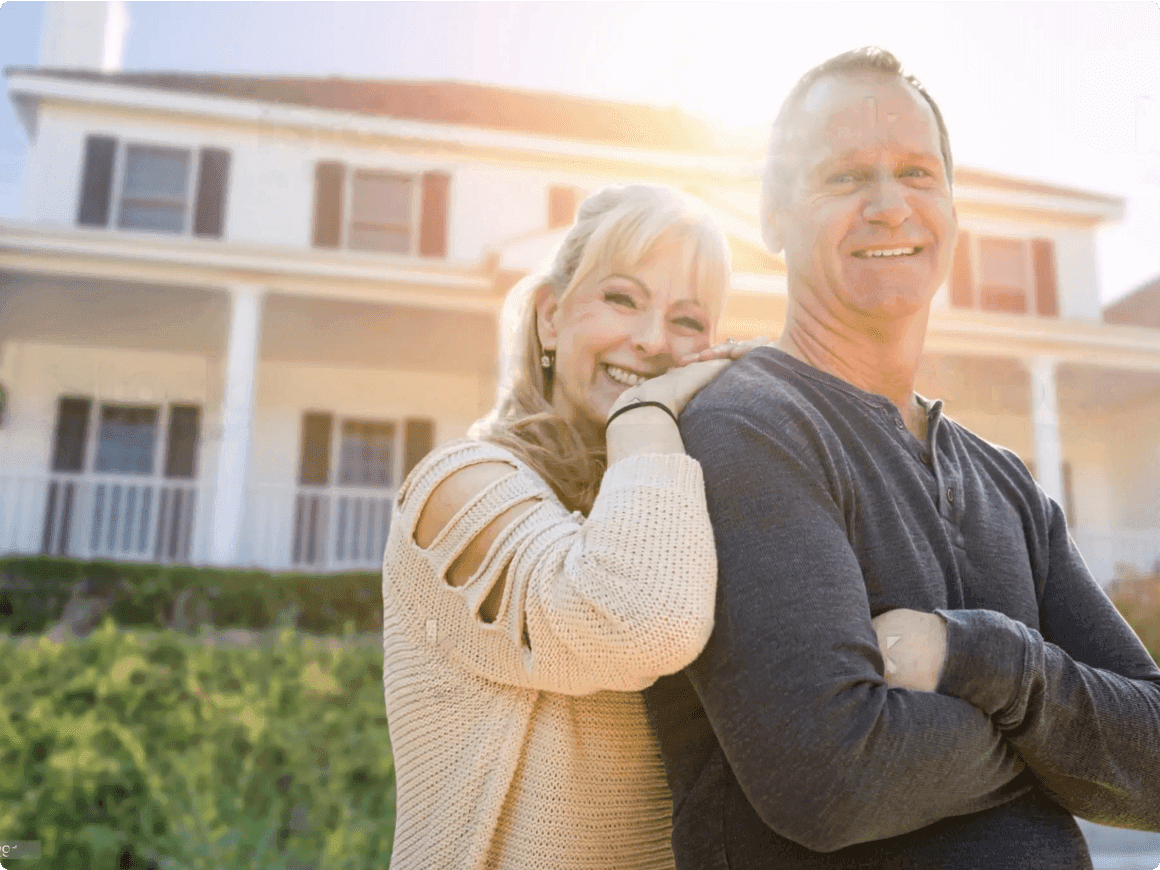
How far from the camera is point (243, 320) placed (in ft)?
33.4

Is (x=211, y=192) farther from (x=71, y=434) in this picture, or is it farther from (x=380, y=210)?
(x=71, y=434)

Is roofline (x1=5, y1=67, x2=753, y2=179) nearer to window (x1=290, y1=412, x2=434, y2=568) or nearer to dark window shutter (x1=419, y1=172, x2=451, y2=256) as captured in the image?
dark window shutter (x1=419, y1=172, x2=451, y2=256)

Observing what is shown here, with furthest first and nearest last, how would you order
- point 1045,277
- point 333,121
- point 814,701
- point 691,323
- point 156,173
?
1. point 1045,277
2. point 156,173
3. point 333,121
4. point 691,323
5. point 814,701

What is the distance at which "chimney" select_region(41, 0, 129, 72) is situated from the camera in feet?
44.1

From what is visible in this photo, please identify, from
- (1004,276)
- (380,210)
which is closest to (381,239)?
(380,210)

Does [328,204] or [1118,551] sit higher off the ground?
[328,204]

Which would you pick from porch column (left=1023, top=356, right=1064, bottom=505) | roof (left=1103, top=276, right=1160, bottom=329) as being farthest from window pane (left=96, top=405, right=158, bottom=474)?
roof (left=1103, top=276, right=1160, bottom=329)

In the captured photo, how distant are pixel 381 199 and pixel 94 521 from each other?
5.66 m

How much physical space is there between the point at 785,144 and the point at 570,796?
3.84ft

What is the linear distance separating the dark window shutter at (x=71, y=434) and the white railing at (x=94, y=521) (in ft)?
2.74

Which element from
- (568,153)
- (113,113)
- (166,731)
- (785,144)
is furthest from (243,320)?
(785,144)

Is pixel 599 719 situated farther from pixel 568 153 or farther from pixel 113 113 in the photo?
pixel 113 113

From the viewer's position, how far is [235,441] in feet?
31.9

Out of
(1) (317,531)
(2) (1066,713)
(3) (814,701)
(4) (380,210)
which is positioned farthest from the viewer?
(4) (380,210)
